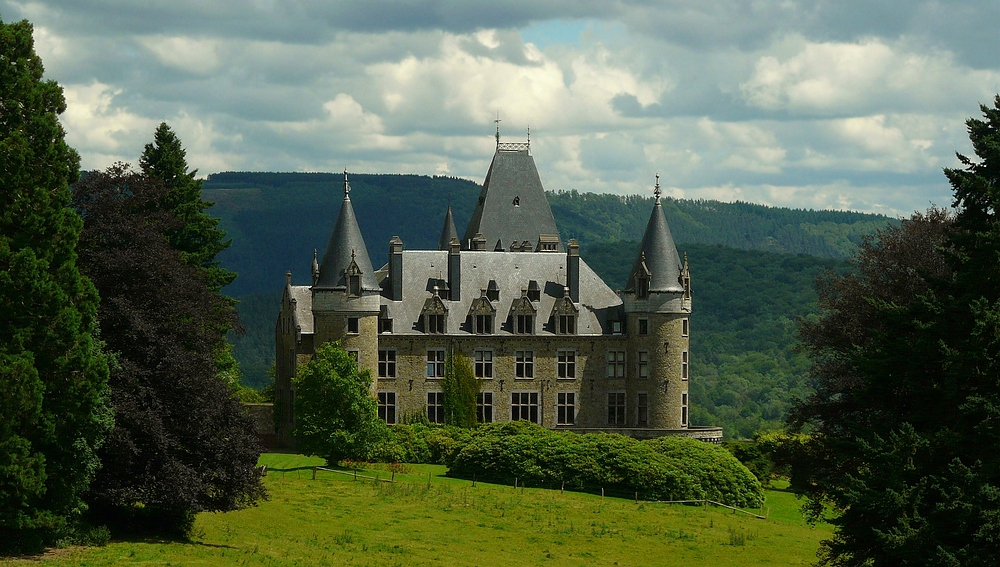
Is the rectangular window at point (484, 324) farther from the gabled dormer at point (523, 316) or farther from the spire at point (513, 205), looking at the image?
the spire at point (513, 205)

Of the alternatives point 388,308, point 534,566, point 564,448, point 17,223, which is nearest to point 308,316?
point 388,308

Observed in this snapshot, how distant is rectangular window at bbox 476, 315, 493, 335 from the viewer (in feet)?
250

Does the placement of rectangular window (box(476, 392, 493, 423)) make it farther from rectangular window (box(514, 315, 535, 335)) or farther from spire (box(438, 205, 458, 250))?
spire (box(438, 205, 458, 250))

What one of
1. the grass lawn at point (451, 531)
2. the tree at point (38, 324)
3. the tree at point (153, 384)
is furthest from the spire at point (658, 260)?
the tree at point (38, 324)

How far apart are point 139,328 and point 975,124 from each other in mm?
22569

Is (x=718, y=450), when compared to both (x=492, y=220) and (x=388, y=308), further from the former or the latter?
(x=492, y=220)

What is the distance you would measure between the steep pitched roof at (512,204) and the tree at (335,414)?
81.9 feet

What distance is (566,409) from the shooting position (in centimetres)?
7712

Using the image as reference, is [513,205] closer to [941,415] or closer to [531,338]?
[531,338]

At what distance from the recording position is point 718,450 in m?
67.2

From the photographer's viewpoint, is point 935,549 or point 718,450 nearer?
point 935,549

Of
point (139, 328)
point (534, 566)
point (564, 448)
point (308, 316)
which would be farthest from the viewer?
point (308, 316)

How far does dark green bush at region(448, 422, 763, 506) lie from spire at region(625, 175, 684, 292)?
12.0 m

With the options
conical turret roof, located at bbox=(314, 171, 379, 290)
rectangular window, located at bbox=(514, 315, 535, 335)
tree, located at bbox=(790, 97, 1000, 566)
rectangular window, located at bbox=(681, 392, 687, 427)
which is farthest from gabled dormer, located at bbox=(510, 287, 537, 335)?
tree, located at bbox=(790, 97, 1000, 566)
